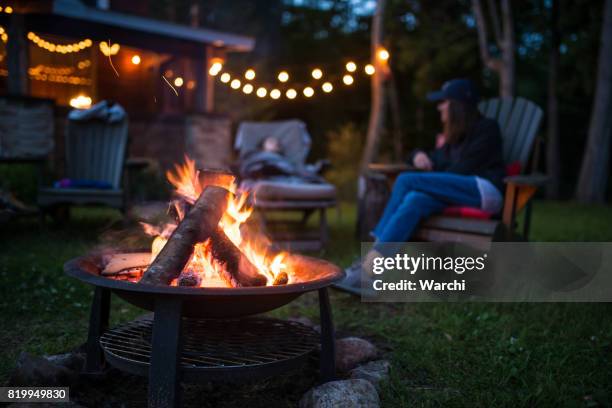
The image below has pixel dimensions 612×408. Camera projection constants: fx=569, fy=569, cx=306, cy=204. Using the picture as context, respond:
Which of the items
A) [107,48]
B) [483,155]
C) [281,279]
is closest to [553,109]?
[483,155]

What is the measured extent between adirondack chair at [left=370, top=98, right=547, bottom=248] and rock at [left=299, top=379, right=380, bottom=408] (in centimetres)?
157

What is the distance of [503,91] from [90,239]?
9.44 meters

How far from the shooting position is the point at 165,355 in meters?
1.69

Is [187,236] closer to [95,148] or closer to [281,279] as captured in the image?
[281,279]

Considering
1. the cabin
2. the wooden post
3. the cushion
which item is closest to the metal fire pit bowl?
the cushion

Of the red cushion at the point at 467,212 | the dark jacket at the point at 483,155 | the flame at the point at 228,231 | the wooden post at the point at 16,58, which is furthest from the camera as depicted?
the wooden post at the point at 16,58

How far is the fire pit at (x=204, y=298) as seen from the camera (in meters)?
1.70

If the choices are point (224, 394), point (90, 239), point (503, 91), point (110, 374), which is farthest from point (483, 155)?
point (503, 91)

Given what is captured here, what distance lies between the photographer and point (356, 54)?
1950 centimetres

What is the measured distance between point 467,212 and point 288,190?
2010 mm

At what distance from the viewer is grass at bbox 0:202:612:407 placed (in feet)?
6.94

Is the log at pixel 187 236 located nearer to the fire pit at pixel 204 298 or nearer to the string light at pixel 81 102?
the fire pit at pixel 204 298

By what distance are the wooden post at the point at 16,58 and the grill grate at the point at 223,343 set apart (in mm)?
7604

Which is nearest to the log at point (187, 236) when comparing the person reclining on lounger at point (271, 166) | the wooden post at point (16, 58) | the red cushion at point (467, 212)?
the red cushion at point (467, 212)
